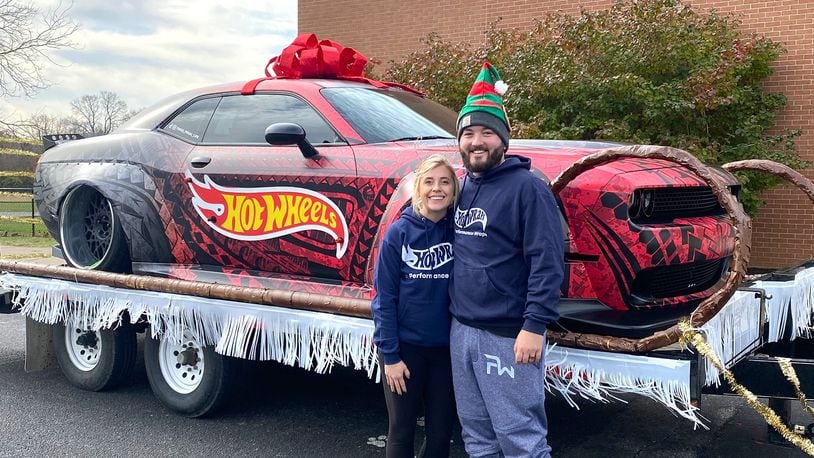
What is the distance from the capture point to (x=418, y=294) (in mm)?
3105

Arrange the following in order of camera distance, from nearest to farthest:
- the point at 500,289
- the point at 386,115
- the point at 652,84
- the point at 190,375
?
the point at 500,289 < the point at 386,115 < the point at 190,375 < the point at 652,84

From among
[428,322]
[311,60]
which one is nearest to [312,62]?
[311,60]

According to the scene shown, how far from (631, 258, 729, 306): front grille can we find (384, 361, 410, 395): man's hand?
1.17 metres

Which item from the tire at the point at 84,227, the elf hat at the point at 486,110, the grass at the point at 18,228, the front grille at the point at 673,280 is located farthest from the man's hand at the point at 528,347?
the grass at the point at 18,228

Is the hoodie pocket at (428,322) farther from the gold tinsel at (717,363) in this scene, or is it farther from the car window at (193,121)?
the car window at (193,121)

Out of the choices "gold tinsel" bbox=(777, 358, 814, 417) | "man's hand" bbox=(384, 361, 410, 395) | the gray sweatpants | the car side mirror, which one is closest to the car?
the car side mirror

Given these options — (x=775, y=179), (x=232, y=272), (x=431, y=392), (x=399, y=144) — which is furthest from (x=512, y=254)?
(x=775, y=179)

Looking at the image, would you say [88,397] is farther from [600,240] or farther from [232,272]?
[600,240]

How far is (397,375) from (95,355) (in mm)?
3397

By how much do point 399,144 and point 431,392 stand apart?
1.66 metres

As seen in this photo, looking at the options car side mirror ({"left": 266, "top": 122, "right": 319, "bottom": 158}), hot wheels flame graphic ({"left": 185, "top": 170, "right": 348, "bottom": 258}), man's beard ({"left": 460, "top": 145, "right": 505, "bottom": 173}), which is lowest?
hot wheels flame graphic ({"left": 185, "top": 170, "right": 348, "bottom": 258})

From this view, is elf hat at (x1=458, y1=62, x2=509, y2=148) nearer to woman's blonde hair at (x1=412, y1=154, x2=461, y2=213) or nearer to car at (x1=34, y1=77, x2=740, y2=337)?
woman's blonde hair at (x1=412, y1=154, x2=461, y2=213)

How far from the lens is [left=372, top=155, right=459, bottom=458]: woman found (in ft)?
10.1

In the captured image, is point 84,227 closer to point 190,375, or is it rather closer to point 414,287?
point 190,375
